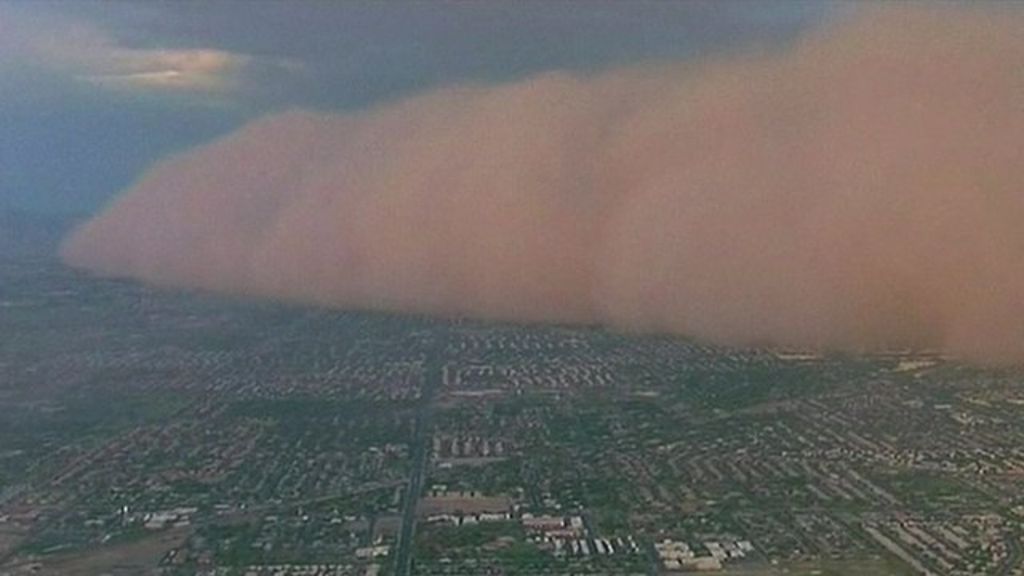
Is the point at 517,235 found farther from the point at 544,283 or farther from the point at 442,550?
the point at 442,550

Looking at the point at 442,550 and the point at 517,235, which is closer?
the point at 442,550

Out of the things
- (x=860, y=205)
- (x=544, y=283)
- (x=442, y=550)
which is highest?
(x=860, y=205)

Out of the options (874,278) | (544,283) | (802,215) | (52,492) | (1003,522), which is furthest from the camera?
A: (544,283)

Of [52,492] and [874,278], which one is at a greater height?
[874,278]

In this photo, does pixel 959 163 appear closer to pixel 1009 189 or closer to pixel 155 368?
pixel 1009 189

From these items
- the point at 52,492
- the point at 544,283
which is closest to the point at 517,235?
the point at 544,283

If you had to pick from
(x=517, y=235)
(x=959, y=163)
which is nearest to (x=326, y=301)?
(x=517, y=235)

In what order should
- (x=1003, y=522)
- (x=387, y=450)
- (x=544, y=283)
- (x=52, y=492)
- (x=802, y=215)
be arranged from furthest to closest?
1. (x=544, y=283)
2. (x=802, y=215)
3. (x=387, y=450)
4. (x=52, y=492)
5. (x=1003, y=522)
